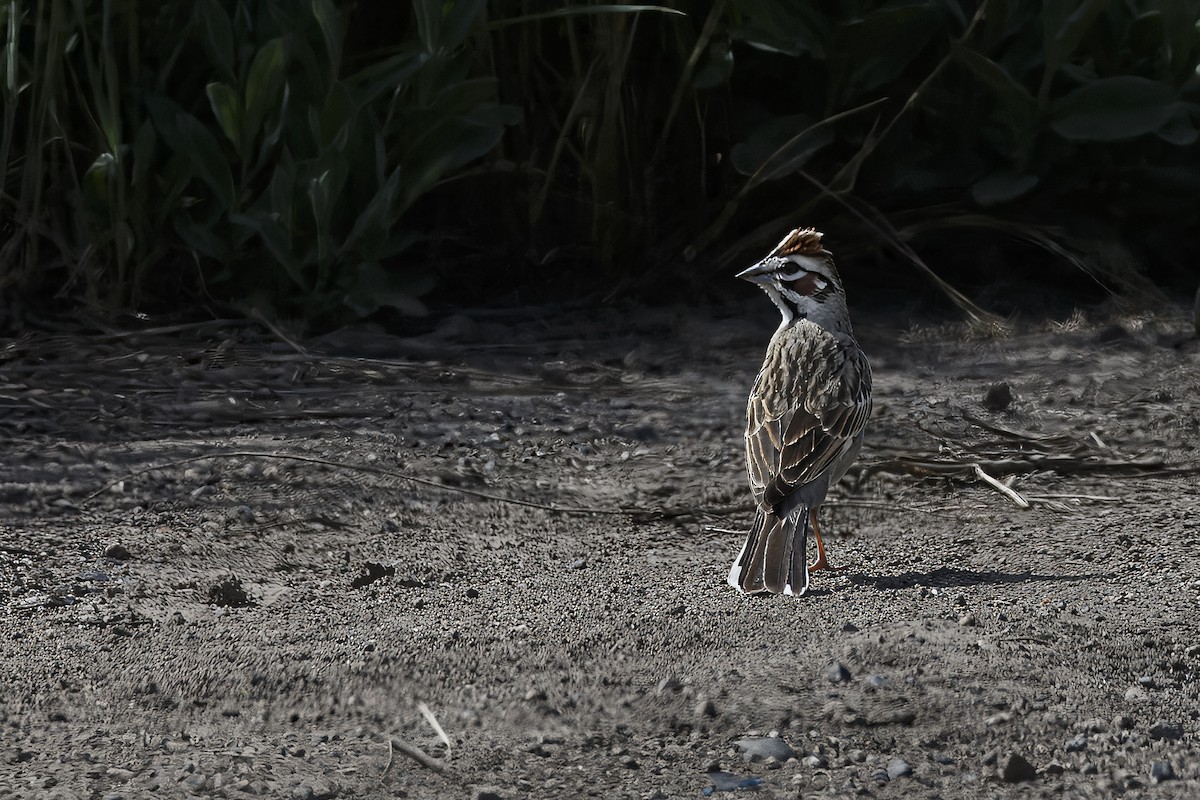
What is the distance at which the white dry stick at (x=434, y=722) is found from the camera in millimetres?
3078

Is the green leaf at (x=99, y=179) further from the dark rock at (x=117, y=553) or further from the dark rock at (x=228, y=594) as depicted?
the dark rock at (x=228, y=594)

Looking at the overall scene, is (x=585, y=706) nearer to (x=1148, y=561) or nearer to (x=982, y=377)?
(x=1148, y=561)

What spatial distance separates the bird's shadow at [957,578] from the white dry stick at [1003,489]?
571 millimetres

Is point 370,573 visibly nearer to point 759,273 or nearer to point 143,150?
point 759,273

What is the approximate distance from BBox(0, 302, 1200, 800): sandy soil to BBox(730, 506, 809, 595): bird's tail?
5 cm

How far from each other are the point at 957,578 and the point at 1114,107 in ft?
8.84

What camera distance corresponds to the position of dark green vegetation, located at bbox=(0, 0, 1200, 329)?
5711 millimetres

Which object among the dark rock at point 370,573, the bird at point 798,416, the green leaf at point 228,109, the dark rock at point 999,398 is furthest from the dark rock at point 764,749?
the green leaf at point 228,109

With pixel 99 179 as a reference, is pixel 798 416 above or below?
below

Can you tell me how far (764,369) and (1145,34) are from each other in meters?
2.64

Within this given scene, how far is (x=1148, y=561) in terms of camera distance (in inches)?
161

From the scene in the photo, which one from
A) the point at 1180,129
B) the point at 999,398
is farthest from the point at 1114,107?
the point at 999,398

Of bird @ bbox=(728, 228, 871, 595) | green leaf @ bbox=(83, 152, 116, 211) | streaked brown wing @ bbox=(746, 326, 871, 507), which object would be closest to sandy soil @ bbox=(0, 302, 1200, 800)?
bird @ bbox=(728, 228, 871, 595)

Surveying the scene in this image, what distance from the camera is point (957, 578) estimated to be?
400 centimetres
